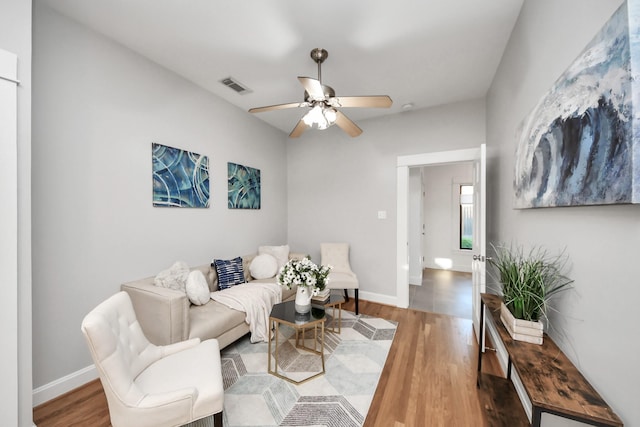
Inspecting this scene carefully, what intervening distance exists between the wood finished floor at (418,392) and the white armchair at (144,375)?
60cm

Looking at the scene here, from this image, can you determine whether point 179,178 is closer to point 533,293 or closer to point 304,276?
point 304,276

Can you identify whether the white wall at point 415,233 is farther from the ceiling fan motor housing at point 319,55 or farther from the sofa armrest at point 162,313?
the sofa armrest at point 162,313

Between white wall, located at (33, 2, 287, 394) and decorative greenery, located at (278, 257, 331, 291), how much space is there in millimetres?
1332

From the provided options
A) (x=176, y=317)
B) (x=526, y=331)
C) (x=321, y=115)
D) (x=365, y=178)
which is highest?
(x=321, y=115)

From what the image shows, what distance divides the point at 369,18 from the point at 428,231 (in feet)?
17.2

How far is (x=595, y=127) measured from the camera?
932mm

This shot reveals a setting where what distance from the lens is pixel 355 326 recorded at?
117 inches

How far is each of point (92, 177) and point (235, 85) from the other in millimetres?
1713

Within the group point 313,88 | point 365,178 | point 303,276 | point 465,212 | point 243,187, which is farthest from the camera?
point 465,212

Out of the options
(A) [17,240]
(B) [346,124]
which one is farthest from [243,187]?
(A) [17,240]

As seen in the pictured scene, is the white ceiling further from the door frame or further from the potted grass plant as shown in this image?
the potted grass plant

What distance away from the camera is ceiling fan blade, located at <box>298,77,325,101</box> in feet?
5.64

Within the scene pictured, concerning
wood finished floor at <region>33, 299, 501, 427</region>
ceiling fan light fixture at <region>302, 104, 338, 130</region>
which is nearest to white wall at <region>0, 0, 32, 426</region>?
wood finished floor at <region>33, 299, 501, 427</region>

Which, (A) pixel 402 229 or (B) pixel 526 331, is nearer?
(B) pixel 526 331
